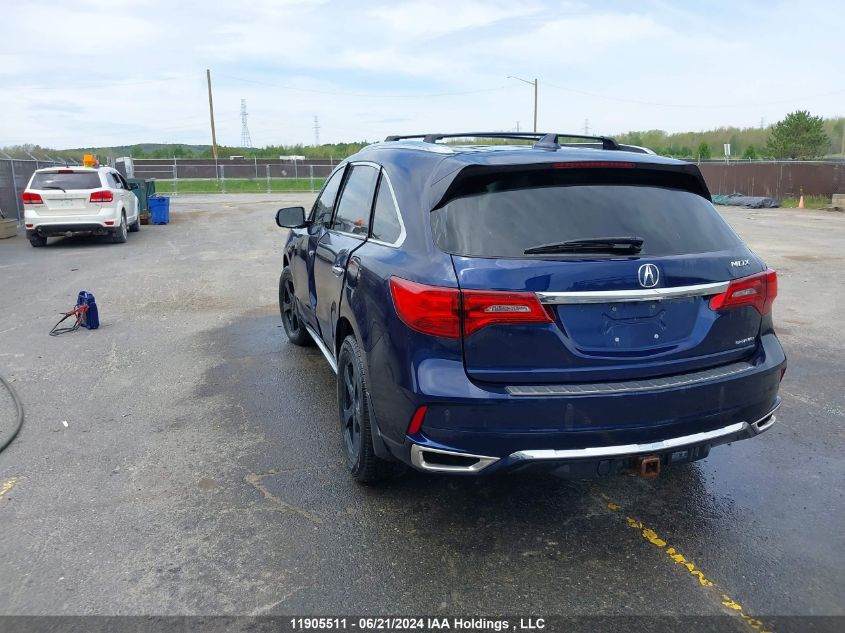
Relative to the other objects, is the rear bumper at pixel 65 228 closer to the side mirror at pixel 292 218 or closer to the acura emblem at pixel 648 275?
the side mirror at pixel 292 218

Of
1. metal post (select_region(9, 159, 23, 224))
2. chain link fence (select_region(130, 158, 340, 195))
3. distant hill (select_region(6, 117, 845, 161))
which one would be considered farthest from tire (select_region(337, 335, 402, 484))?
distant hill (select_region(6, 117, 845, 161))

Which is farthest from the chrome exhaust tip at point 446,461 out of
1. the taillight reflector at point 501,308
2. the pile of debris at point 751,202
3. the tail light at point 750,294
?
the pile of debris at point 751,202

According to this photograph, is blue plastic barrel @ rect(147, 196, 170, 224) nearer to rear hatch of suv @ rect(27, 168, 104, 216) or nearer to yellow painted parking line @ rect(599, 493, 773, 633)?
rear hatch of suv @ rect(27, 168, 104, 216)

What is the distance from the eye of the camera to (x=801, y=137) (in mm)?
46438

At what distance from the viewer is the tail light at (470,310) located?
2.92 meters

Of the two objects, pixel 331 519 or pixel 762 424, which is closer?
pixel 762 424

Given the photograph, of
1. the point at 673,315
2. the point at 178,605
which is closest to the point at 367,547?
the point at 178,605

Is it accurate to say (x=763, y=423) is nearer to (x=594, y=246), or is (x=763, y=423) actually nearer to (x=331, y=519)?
(x=594, y=246)

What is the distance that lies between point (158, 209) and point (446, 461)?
19.5m

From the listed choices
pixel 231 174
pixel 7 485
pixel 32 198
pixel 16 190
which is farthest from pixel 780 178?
pixel 231 174

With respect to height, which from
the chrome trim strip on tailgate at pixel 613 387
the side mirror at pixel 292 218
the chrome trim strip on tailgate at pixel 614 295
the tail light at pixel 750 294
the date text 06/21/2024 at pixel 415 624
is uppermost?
the side mirror at pixel 292 218

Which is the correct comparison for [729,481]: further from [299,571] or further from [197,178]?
[197,178]

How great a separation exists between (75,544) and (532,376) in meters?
2.31

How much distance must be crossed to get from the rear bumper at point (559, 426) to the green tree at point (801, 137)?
166 ft
